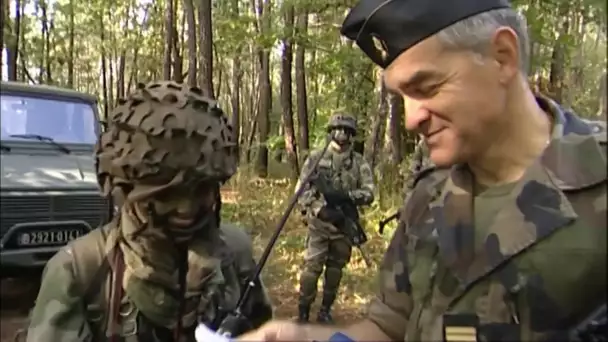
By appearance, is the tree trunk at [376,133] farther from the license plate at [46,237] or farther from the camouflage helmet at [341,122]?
the license plate at [46,237]

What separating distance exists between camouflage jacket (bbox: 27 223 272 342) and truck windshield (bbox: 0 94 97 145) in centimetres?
501

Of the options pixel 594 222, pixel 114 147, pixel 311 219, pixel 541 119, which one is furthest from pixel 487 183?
pixel 311 219

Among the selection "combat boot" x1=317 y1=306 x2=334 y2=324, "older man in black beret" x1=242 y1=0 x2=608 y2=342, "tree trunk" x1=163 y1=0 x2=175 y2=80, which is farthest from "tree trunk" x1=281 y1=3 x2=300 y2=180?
"older man in black beret" x1=242 y1=0 x2=608 y2=342

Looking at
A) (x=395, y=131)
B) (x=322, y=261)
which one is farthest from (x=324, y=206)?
(x=395, y=131)

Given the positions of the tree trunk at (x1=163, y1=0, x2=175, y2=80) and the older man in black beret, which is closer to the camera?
the older man in black beret

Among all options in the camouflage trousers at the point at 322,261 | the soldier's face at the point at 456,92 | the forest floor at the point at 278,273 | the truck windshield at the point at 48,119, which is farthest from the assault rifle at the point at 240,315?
A: the truck windshield at the point at 48,119

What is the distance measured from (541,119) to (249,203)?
510 inches

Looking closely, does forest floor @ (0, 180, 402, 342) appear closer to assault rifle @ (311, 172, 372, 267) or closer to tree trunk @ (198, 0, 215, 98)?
assault rifle @ (311, 172, 372, 267)

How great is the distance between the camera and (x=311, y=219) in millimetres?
7023

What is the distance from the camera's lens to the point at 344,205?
274 inches

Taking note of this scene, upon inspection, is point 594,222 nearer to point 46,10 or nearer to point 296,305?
point 296,305

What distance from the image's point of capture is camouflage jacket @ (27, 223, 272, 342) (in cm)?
219

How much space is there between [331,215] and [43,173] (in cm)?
262

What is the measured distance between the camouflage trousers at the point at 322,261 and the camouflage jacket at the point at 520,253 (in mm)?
5532
